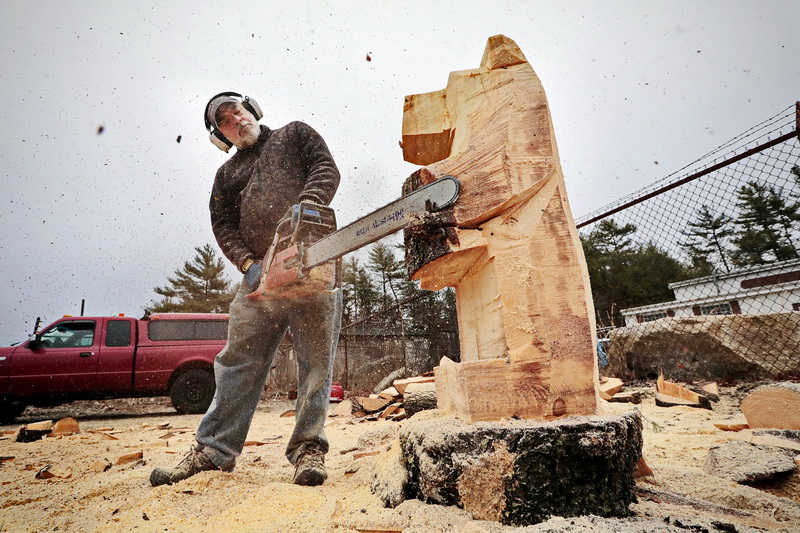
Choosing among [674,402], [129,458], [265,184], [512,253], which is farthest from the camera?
[674,402]

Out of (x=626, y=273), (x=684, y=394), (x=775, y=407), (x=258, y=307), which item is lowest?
(x=684, y=394)

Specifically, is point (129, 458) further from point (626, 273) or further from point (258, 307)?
point (626, 273)

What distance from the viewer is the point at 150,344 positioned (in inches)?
237

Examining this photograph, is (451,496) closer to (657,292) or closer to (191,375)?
(191,375)

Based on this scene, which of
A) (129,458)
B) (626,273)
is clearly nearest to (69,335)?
(129,458)

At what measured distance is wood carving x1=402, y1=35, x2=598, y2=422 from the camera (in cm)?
102

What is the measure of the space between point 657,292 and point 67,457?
27.3 m

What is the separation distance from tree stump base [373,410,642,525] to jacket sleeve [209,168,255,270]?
1.54m

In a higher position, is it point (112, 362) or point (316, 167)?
point (316, 167)

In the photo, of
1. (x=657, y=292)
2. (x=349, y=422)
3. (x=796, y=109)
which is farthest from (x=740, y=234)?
(x=349, y=422)

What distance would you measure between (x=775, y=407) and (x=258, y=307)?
2.65 metres

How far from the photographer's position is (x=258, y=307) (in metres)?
1.85

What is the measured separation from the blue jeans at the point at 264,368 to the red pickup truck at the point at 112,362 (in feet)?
16.3

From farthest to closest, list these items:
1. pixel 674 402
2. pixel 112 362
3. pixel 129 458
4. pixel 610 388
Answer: pixel 112 362, pixel 610 388, pixel 674 402, pixel 129 458
